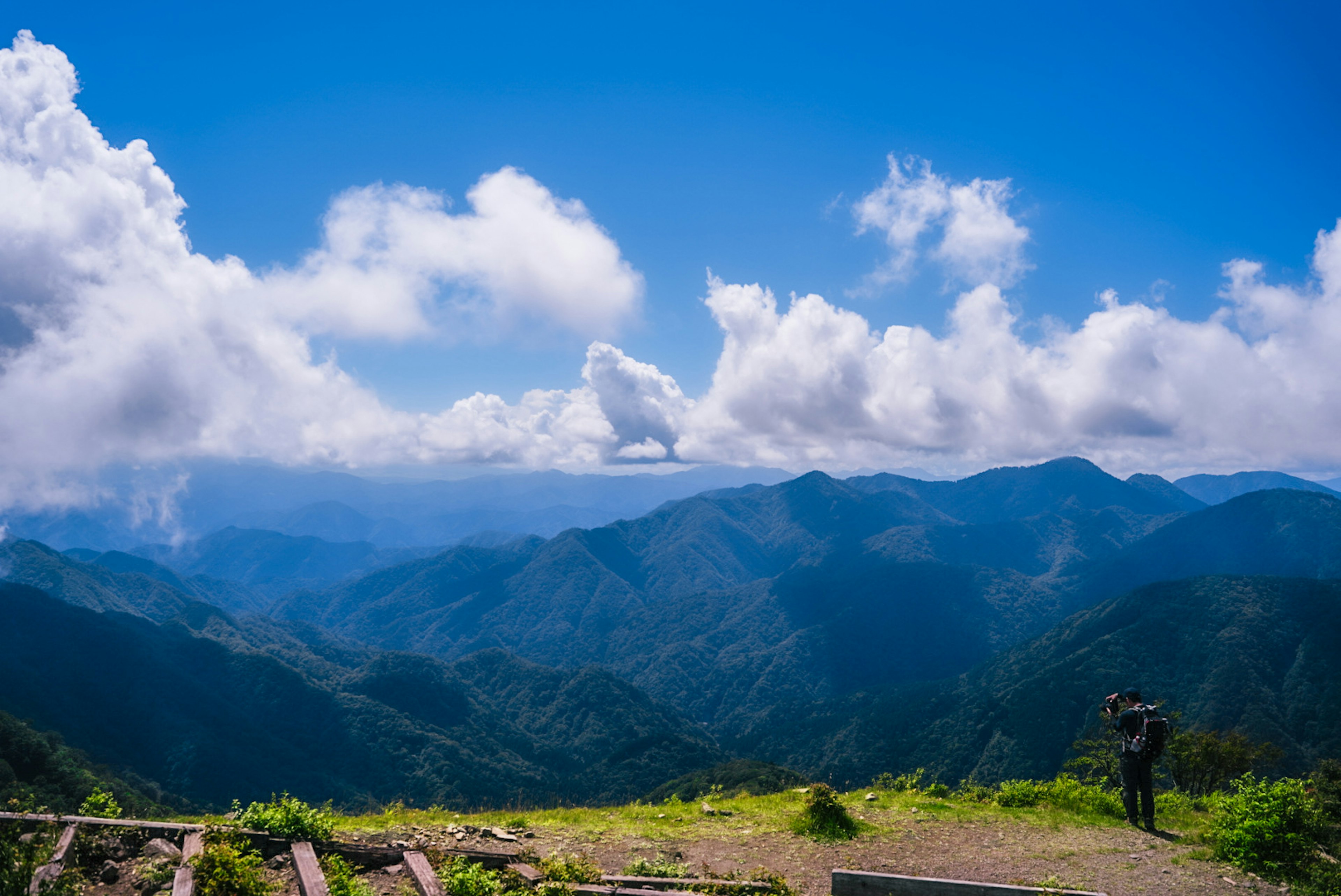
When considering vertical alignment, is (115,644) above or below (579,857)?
below

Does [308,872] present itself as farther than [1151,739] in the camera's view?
No

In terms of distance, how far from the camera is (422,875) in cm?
787

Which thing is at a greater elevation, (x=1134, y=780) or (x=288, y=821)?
(x=288, y=821)

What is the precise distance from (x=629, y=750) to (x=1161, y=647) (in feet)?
489

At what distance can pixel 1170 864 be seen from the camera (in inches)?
376

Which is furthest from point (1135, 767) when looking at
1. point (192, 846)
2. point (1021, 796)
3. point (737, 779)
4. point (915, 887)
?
point (737, 779)

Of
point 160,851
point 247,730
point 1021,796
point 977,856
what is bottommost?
point 247,730

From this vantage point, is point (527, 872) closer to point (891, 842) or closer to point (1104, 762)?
point (891, 842)

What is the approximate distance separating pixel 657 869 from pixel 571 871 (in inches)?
56.9

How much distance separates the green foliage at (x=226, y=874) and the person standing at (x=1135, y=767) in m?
14.7

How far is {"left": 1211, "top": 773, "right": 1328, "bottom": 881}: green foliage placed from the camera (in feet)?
28.9

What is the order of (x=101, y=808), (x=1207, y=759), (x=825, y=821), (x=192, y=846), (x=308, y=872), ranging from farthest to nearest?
1. (x=1207, y=759)
2. (x=825, y=821)
3. (x=101, y=808)
4. (x=192, y=846)
5. (x=308, y=872)

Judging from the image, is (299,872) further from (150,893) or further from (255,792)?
(255,792)

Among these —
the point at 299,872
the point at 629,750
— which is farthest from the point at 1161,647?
the point at 299,872
